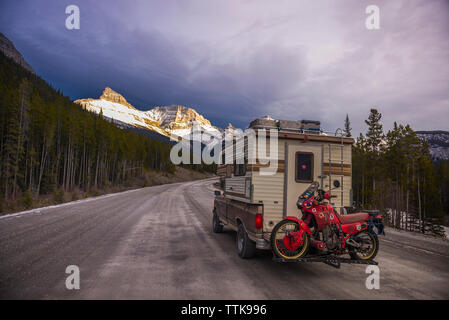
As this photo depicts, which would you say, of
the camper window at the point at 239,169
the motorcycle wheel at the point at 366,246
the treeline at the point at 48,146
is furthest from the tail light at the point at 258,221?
the treeline at the point at 48,146

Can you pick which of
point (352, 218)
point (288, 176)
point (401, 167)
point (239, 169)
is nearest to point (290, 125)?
point (288, 176)

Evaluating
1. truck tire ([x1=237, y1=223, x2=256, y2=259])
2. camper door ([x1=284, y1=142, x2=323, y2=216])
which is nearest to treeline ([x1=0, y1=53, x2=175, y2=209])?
truck tire ([x1=237, y1=223, x2=256, y2=259])

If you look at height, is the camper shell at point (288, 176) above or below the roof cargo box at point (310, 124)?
below

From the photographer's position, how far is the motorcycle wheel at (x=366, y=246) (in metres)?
5.23

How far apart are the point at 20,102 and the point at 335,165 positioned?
34759 millimetres

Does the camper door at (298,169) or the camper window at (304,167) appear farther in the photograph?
the camper window at (304,167)

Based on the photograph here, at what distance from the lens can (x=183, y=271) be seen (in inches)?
→ 207

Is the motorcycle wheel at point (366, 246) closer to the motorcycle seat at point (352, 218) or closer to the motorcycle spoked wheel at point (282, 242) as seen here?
the motorcycle seat at point (352, 218)

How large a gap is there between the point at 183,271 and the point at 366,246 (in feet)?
12.7

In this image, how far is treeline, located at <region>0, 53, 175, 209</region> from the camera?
93.5 ft

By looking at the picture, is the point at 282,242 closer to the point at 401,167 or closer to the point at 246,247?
the point at 246,247

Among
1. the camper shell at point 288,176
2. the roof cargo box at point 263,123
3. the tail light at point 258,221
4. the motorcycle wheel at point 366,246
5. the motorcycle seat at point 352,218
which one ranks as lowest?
the motorcycle wheel at point 366,246
